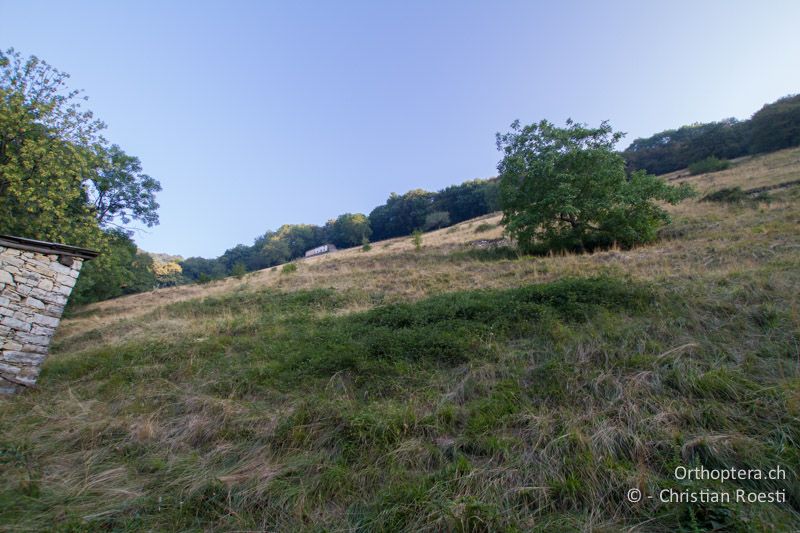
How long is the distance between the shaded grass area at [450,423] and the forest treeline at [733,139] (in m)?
43.7

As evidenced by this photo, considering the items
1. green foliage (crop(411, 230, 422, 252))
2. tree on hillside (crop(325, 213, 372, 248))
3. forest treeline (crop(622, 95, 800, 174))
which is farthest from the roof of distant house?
tree on hillside (crop(325, 213, 372, 248))

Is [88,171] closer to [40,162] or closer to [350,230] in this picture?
[40,162]

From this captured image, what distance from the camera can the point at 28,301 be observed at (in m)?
6.67

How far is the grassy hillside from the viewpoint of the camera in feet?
8.66

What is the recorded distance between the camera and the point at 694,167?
Result: 33844 mm

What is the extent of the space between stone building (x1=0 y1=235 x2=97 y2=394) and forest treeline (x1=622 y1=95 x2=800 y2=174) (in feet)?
160

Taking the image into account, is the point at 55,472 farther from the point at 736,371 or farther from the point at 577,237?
the point at 577,237

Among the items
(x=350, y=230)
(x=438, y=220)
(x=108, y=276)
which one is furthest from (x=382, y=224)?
(x=108, y=276)

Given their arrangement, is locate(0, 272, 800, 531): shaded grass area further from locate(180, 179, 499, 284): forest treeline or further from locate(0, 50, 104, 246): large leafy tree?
locate(180, 179, 499, 284): forest treeline

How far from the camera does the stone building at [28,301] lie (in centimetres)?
626

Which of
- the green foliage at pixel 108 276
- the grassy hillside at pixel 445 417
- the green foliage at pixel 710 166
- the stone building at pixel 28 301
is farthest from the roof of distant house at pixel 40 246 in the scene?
the green foliage at pixel 710 166

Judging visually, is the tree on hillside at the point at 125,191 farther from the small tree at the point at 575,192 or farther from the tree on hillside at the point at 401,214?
the tree on hillside at the point at 401,214

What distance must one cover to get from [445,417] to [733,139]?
63282mm

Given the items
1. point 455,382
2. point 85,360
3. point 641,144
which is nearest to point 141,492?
point 455,382
